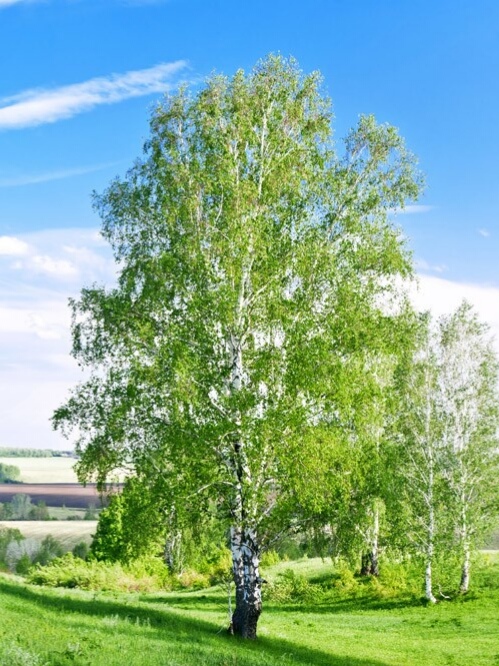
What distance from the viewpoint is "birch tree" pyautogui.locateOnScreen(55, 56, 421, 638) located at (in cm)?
2097

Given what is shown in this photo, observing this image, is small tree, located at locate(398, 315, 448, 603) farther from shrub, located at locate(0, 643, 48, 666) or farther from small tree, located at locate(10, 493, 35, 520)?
small tree, located at locate(10, 493, 35, 520)

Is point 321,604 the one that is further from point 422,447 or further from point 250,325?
point 250,325

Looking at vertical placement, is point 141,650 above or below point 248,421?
below

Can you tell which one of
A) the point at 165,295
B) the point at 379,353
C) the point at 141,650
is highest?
the point at 165,295

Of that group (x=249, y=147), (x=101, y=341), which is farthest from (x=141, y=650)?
(x=249, y=147)

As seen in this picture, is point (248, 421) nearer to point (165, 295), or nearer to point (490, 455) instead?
point (165, 295)

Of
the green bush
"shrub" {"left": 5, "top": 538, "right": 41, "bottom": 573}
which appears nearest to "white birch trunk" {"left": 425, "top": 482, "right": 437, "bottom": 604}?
the green bush

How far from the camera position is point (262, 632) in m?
24.4

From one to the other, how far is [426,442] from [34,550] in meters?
94.0

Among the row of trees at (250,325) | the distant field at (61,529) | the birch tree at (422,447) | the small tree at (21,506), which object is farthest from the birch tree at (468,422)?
the small tree at (21,506)

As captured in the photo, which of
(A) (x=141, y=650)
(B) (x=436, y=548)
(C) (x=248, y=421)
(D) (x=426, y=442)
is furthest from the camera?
(D) (x=426, y=442)

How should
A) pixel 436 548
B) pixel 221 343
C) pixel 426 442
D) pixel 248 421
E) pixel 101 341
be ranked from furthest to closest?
pixel 426 442
pixel 436 548
pixel 101 341
pixel 221 343
pixel 248 421

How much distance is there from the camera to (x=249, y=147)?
24.9 meters

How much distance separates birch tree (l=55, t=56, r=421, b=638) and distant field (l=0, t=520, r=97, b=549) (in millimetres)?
105942
